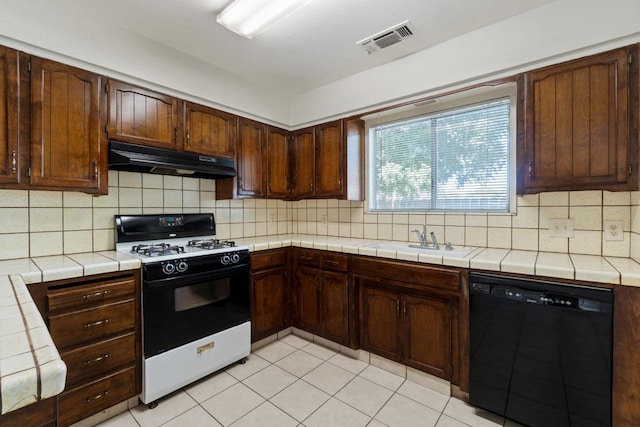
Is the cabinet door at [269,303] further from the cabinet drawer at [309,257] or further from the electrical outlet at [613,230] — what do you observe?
the electrical outlet at [613,230]

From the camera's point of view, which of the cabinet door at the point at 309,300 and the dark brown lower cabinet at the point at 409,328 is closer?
the dark brown lower cabinet at the point at 409,328

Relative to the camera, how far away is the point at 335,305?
8.26 ft

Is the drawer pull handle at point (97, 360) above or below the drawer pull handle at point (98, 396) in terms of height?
above

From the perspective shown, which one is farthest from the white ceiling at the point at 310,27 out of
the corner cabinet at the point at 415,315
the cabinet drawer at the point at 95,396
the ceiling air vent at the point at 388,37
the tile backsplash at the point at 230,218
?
the cabinet drawer at the point at 95,396

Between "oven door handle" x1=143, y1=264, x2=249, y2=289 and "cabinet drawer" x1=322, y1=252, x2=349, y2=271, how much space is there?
2.14 ft

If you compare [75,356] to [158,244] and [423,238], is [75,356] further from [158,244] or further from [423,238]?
[423,238]

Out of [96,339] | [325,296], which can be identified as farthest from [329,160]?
[96,339]

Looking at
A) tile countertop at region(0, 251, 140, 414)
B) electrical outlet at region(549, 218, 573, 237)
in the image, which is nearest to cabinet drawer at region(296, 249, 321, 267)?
electrical outlet at region(549, 218, 573, 237)

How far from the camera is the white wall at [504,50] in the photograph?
167 cm

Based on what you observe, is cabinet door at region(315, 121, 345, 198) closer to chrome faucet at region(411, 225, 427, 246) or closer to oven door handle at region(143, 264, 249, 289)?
chrome faucet at region(411, 225, 427, 246)

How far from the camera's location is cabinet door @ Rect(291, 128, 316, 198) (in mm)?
3059

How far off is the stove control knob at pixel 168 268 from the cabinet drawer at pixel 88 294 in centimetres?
18

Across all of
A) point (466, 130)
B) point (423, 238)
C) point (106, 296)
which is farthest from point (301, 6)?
point (106, 296)

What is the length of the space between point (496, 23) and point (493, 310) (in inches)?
73.6
